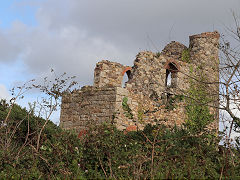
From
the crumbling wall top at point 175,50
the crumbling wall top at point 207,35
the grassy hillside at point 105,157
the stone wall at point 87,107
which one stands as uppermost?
the crumbling wall top at point 207,35

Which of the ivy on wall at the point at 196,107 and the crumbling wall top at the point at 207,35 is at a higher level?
the crumbling wall top at the point at 207,35

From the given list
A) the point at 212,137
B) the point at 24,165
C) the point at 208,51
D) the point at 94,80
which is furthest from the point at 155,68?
the point at 24,165

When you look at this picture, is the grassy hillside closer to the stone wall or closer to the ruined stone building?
the ruined stone building

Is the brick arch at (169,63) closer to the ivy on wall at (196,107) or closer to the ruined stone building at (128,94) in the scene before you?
the ruined stone building at (128,94)

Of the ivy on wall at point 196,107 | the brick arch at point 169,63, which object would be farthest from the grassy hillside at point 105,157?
the ivy on wall at point 196,107

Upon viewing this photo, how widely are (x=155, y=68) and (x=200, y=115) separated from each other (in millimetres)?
2624

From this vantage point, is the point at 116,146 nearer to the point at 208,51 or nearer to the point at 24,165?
the point at 24,165

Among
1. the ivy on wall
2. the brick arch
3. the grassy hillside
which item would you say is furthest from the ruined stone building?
the grassy hillside

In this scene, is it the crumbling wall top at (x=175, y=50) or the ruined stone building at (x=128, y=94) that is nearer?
the ruined stone building at (x=128, y=94)

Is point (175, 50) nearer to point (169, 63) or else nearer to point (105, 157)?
point (169, 63)

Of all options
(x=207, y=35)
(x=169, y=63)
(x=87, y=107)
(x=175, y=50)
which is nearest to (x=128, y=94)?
(x=87, y=107)

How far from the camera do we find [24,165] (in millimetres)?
6039

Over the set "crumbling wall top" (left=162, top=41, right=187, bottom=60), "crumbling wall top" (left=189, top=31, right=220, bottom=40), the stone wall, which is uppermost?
"crumbling wall top" (left=189, top=31, right=220, bottom=40)

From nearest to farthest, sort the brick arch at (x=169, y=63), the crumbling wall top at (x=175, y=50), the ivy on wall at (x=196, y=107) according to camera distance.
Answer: the brick arch at (x=169, y=63)
the ivy on wall at (x=196, y=107)
the crumbling wall top at (x=175, y=50)
